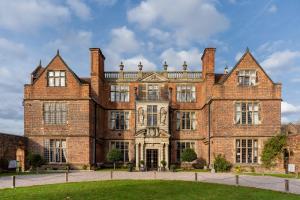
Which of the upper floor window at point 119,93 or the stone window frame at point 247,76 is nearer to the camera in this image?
the stone window frame at point 247,76

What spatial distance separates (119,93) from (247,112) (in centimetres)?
1276

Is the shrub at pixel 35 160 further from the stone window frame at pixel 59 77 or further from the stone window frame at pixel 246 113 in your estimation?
the stone window frame at pixel 246 113

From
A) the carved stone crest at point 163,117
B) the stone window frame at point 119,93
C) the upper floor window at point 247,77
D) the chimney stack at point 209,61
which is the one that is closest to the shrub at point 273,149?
the upper floor window at point 247,77

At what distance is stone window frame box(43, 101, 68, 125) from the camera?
97.3 ft

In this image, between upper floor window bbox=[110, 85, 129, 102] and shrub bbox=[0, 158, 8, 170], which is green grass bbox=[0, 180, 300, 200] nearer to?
shrub bbox=[0, 158, 8, 170]

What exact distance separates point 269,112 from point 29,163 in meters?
20.6

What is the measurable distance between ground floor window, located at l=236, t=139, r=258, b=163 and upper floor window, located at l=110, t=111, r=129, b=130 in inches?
446

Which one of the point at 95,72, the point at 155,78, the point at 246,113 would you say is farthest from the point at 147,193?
the point at 155,78

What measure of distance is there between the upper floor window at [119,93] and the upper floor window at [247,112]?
11.2m

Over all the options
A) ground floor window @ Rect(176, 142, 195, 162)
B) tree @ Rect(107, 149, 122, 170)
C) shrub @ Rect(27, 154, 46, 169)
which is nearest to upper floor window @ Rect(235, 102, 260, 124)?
ground floor window @ Rect(176, 142, 195, 162)

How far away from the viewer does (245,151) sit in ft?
95.1

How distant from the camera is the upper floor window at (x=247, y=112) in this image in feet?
96.1

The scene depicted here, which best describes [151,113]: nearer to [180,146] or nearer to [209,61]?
[180,146]

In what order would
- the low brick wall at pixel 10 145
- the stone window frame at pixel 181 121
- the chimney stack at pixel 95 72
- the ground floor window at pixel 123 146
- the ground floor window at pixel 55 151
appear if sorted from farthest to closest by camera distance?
1. the ground floor window at pixel 123 146
2. the stone window frame at pixel 181 121
3. the chimney stack at pixel 95 72
4. the ground floor window at pixel 55 151
5. the low brick wall at pixel 10 145
